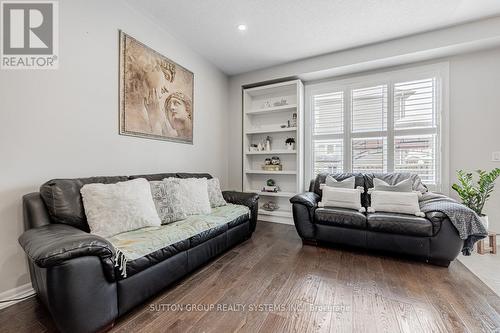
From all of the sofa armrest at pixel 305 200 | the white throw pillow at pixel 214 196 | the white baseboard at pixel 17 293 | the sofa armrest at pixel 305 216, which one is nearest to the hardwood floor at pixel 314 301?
the white baseboard at pixel 17 293

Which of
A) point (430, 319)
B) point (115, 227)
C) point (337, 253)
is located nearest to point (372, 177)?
point (337, 253)

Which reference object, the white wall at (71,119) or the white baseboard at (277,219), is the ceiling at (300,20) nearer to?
the white wall at (71,119)

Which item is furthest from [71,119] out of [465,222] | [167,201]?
[465,222]

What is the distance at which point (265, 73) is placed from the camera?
4.05m

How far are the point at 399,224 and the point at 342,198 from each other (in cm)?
69

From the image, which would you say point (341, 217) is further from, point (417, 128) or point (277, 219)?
point (417, 128)

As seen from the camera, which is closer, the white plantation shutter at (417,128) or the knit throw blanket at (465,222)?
the knit throw blanket at (465,222)

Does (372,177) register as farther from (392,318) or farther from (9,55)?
(9,55)

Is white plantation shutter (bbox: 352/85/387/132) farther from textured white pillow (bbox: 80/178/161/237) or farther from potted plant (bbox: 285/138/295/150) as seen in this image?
textured white pillow (bbox: 80/178/161/237)

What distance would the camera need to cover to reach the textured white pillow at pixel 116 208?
173cm

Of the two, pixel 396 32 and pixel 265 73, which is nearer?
pixel 396 32

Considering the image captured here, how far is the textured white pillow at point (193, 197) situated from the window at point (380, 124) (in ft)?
7.08

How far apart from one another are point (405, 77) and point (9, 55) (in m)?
4.63

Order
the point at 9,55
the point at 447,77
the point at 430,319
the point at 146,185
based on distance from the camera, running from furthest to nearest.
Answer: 1. the point at 447,77
2. the point at 146,185
3. the point at 9,55
4. the point at 430,319
